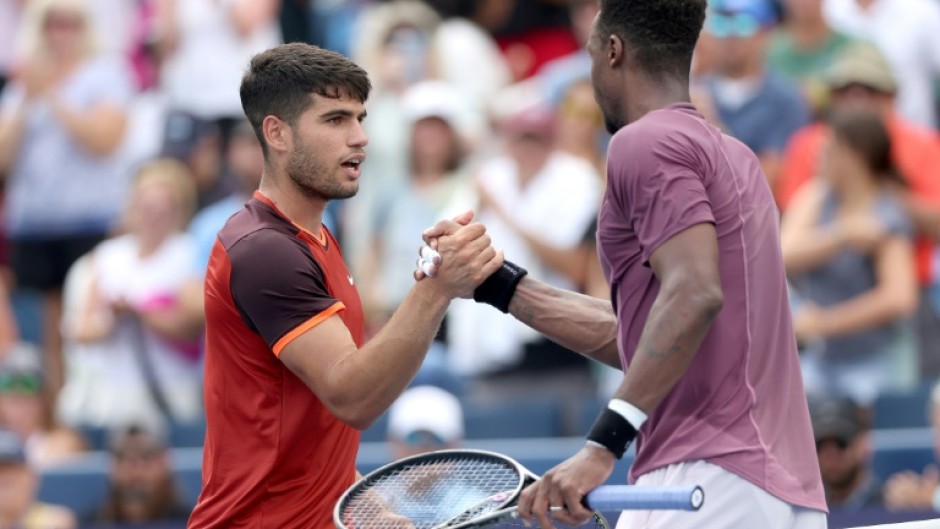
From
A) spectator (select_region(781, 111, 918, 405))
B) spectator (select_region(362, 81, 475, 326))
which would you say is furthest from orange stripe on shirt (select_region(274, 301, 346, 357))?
spectator (select_region(362, 81, 475, 326))

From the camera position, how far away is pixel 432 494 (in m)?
4.04

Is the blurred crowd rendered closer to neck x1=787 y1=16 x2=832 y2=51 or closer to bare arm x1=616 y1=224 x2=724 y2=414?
neck x1=787 y1=16 x2=832 y2=51

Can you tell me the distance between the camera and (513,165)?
28.0 ft

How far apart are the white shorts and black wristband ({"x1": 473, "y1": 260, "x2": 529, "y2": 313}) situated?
2.69 feet

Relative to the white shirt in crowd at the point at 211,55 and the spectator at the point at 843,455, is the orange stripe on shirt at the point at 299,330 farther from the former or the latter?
the white shirt in crowd at the point at 211,55

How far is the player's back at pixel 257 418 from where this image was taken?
13.2ft

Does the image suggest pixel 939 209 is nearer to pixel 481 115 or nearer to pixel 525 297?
pixel 481 115

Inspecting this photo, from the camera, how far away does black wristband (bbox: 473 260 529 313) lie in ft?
14.4

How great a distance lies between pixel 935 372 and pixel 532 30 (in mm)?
3609

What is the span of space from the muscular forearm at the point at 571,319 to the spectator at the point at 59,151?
569 cm

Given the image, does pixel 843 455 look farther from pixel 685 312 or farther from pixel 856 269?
pixel 685 312

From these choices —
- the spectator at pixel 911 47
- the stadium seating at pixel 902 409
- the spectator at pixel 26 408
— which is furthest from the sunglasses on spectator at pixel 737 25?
the spectator at pixel 26 408

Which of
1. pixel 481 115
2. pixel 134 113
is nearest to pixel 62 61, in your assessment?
pixel 134 113

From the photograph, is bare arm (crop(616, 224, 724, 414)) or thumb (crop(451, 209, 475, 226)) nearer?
bare arm (crop(616, 224, 724, 414))
